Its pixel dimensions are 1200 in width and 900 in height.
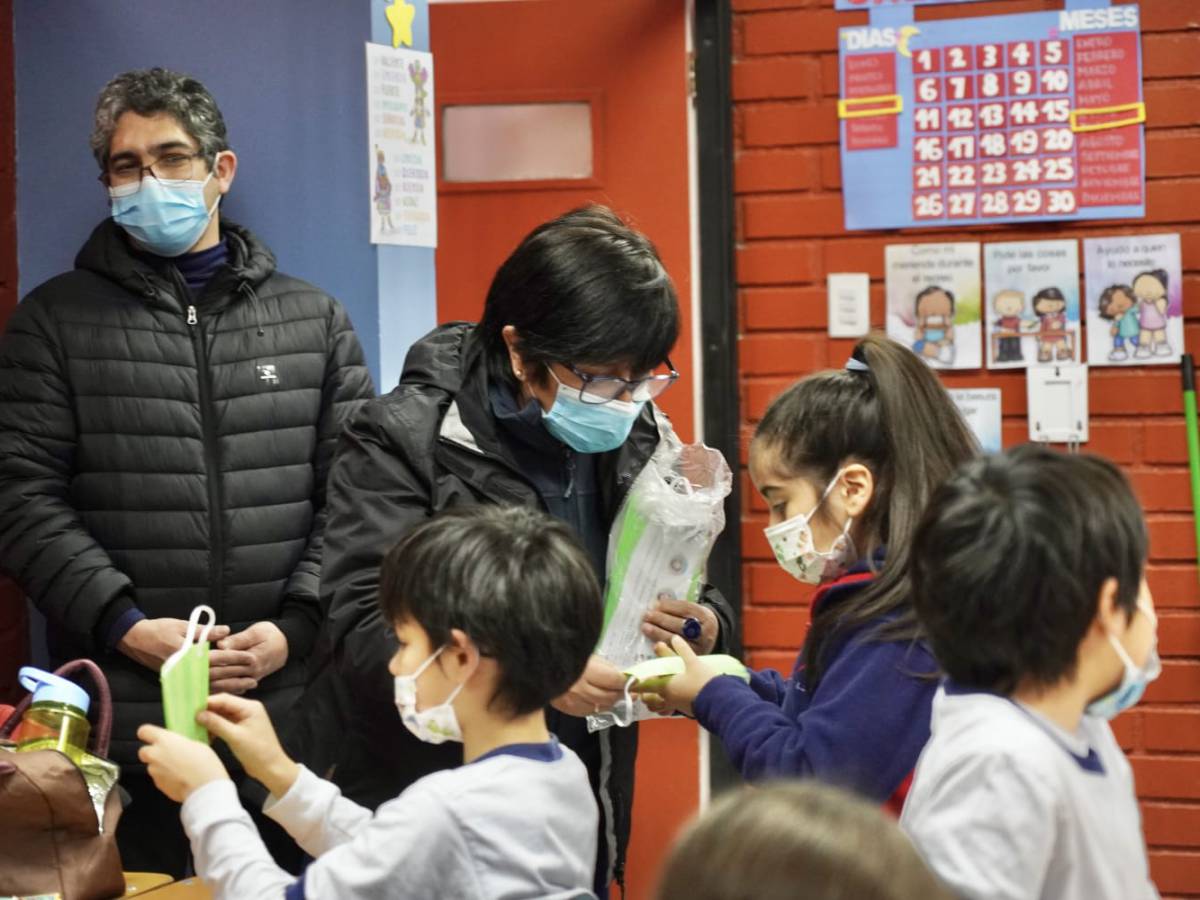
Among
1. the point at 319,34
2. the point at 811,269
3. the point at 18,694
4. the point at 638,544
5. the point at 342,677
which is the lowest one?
the point at 18,694

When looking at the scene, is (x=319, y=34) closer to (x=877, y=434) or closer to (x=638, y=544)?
(x=638, y=544)

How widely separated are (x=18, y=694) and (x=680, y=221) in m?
1.80

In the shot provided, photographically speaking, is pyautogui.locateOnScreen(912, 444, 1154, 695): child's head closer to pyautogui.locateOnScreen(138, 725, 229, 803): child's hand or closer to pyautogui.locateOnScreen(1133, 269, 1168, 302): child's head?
pyautogui.locateOnScreen(138, 725, 229, 803): child's hand

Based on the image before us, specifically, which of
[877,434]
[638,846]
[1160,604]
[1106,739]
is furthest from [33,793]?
[1160,604]

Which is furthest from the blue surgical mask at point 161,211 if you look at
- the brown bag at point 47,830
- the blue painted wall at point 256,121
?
the brown bag at point 47,830

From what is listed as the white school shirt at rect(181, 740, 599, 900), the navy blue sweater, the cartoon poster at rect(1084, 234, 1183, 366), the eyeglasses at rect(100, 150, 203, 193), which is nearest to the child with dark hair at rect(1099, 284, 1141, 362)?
the cartoon poster at rect(1084, 234, 1183, 366)

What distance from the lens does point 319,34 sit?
2.72m

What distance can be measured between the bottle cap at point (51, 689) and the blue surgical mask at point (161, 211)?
895mm

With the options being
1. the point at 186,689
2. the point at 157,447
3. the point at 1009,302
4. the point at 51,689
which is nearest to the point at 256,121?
the point at 157,447

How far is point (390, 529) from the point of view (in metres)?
1.89

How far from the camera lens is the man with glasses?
243 cm

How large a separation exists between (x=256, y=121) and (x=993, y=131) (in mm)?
1714

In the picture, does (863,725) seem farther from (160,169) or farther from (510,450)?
(160,169)

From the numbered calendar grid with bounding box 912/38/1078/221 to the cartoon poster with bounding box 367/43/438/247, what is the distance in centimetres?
125
